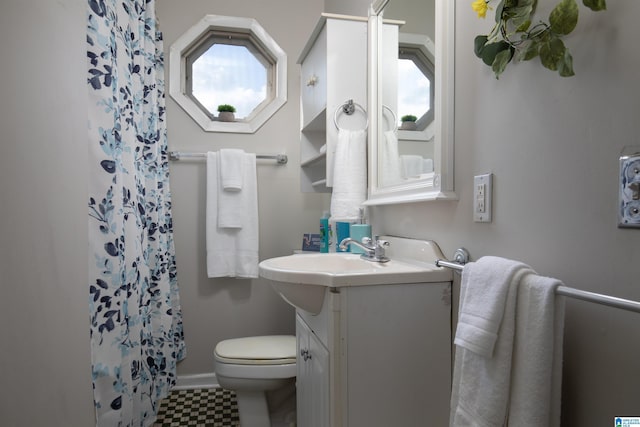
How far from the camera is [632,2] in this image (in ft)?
1.99

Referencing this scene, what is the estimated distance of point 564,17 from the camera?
26.8 inches

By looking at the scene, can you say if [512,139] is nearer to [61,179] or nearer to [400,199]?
[400,199]

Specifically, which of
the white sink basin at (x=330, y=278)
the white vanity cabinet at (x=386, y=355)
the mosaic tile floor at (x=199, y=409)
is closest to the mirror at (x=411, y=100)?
the white sink basin at (x=330, y=278)

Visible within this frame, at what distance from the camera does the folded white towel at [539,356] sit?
65 centimetres

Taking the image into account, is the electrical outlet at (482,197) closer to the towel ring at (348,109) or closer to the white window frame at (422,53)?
the white window frame at (422,53)

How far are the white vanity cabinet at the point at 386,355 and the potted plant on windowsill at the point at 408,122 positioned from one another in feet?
1.88

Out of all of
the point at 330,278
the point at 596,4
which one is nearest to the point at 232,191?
the point at 330,278

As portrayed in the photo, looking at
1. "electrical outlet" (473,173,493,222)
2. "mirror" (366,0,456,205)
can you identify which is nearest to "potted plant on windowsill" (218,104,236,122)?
"mirror" (366,0,456,205)

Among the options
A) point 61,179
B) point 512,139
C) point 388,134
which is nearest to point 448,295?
point 512,139

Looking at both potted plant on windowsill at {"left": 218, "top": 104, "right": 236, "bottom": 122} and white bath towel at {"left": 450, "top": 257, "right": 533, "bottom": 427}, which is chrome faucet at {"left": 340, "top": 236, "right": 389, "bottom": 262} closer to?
white bath towel at {"left": 450, "top": 257, "right": 533, "bottom": 427}

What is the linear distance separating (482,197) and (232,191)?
168 centimetres

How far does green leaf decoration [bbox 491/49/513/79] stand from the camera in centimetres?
82

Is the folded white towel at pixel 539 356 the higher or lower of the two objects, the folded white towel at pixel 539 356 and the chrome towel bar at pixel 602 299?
the lower

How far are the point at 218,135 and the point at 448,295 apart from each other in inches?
73.6
